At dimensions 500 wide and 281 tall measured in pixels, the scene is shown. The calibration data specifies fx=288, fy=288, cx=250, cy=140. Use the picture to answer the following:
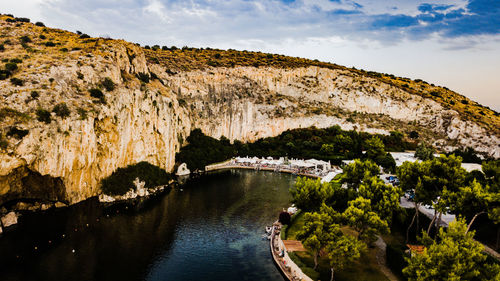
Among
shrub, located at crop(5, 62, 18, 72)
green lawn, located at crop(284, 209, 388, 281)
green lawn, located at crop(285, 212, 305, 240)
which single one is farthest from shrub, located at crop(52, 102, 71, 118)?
green lawn, located at crop(284, 209, 388, 281)

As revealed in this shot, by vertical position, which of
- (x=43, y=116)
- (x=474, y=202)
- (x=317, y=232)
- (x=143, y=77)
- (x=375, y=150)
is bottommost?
(x=317, y=232)

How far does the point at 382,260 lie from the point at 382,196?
711cm

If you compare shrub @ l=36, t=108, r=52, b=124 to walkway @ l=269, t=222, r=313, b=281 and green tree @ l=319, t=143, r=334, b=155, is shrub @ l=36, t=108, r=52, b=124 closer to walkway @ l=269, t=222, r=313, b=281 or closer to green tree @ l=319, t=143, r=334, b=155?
walkway @ l=269, t=222, r=313, b=281

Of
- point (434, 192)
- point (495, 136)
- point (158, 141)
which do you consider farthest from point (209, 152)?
point (495, 136)

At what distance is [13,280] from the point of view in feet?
92.4

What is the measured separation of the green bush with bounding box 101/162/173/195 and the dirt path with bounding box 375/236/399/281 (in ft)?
145

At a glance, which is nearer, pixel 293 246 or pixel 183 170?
pixel 293 246

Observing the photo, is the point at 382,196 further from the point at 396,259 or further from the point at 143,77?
the point at 143,77

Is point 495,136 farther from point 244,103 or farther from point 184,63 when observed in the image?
point 184,63

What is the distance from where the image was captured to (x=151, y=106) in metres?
69.9

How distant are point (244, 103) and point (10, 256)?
8879cm

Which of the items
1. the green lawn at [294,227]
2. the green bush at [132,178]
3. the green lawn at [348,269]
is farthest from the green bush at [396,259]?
the green bush at [132,178]

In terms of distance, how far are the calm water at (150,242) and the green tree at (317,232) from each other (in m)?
5.36

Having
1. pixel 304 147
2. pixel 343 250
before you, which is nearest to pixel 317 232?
pixel 343 250
